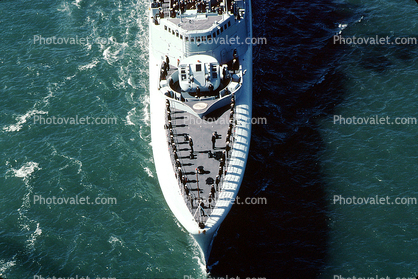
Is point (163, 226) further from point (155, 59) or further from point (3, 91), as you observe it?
point (3, 91)

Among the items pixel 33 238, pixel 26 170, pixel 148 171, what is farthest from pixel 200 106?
pixel 33 238

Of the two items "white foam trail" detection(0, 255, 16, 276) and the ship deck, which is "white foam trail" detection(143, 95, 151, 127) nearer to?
the ship deck

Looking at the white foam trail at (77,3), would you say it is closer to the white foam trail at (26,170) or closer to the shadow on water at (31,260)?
the white foam trail at (26,170)

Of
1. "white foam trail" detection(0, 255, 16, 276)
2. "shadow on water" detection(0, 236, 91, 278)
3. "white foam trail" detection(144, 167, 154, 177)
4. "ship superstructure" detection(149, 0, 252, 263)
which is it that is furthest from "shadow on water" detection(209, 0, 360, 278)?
"white foam trail" detection(0, 255, 16, 276)

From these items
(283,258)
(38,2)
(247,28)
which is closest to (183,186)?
(283,258)

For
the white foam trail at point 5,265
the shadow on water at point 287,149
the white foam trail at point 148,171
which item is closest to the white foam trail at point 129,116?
the white foam trail at point 148,171

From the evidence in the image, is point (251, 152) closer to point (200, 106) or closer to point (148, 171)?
point (200, 106)
